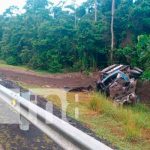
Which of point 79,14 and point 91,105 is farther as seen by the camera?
point 79,14

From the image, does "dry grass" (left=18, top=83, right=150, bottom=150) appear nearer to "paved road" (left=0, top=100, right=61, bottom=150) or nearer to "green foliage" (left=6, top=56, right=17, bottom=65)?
"paved road" (left=0, top=100, right=61, bottom=150)

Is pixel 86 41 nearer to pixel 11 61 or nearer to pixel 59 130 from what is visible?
pixel 11 61

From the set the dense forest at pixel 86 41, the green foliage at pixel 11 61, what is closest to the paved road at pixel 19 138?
the dense forest at pixel 86 41

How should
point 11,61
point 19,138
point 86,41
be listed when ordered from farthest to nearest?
point 11,61 → point 86,41 → point 19,138

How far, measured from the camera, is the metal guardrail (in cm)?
320

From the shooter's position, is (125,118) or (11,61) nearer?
(125,118)

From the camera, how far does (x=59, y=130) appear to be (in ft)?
12.9

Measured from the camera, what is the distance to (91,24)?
31812mm

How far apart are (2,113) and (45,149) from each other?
7.90 feet

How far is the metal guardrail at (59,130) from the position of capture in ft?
10.5

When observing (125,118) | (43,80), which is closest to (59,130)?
(125,118)

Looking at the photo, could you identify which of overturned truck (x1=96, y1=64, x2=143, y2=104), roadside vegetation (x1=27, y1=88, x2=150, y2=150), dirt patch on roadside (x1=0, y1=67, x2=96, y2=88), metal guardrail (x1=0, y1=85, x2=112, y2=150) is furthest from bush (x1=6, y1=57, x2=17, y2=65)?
metal guardrail (x1=0, y1=85, x2=112, y2=150)

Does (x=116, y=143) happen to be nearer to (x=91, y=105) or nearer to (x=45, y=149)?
(x=45, y=149)

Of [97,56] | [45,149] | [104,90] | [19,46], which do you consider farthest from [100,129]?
[19,46]
